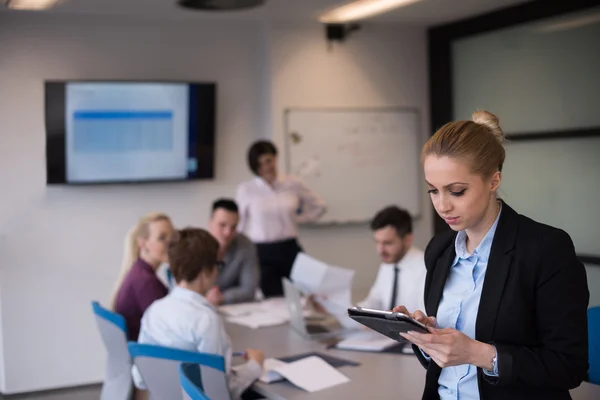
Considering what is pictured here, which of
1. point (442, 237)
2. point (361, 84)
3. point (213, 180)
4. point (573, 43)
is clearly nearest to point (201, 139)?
point (213, 180)

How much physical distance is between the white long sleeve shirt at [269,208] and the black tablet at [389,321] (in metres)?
3.83

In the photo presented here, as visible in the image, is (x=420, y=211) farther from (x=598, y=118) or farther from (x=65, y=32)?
(x=65, y=32)

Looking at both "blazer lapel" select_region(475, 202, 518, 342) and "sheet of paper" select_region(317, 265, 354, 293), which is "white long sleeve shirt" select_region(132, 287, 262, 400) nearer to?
"sheet of paper" select_region(317, 265, 354, 293)

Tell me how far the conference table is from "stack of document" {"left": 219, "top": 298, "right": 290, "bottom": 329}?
352 mm

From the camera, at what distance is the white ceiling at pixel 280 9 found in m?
5.41

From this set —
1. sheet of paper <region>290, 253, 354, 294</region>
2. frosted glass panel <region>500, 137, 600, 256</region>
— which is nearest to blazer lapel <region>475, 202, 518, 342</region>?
sheet of paper <region>290, 253, 354, 294</region>

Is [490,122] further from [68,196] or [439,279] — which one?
[68,196]

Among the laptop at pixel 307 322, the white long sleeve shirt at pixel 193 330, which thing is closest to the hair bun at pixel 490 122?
the white long sleeve shirt at pixel 193 330

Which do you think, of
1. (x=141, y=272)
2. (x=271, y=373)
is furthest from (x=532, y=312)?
(x=141, y=272)

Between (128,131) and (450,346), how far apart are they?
4567mm

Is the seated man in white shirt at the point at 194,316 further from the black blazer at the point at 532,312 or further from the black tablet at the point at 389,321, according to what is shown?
the black blazer at the point at 532,312

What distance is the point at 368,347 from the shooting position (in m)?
3.27

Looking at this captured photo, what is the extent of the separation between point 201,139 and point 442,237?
425cm

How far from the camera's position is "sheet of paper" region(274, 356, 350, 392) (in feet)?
9.18
